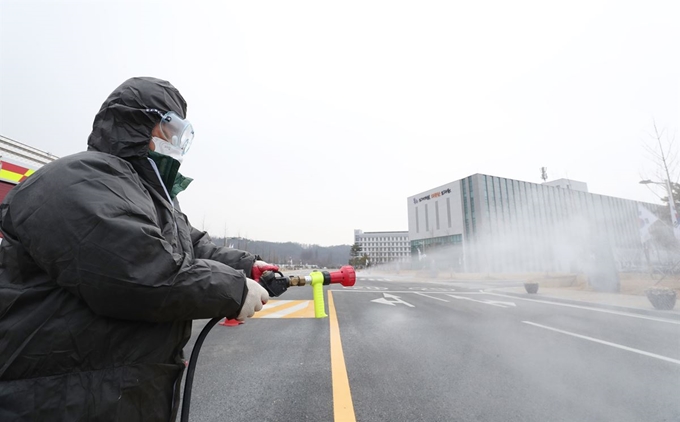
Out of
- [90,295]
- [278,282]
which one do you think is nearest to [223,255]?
[278,282]

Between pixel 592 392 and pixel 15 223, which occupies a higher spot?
pixel 15 223

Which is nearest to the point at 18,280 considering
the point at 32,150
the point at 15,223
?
the point at 15,223

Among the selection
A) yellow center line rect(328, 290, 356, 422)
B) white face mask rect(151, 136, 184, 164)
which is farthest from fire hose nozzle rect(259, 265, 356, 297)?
yellow center line rect(328, 290, 356, 422)

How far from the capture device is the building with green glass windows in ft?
103

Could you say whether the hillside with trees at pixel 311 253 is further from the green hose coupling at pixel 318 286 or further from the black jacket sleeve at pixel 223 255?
the green hose coupling at pixel 318 286

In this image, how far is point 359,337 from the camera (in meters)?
4.64

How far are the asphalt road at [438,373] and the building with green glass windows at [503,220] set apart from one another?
1064 inches

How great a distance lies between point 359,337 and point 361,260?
69769 mm

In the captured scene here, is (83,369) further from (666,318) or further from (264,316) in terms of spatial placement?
(666,318)

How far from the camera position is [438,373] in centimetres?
305

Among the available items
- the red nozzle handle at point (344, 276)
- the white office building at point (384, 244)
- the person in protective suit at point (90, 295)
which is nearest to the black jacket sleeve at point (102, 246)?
the person in protective suit at point (90, 295)

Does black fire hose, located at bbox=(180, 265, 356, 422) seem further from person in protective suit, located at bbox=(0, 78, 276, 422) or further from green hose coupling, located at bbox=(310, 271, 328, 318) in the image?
person in protective suit, located at bbox=(0, 78, 276, 422)

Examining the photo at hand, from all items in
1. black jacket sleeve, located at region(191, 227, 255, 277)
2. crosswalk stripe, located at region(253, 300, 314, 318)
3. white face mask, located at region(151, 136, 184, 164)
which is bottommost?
crosswalk stripe, located at region(253, 300, 314, 318)

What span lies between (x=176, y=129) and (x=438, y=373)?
3295 mm
